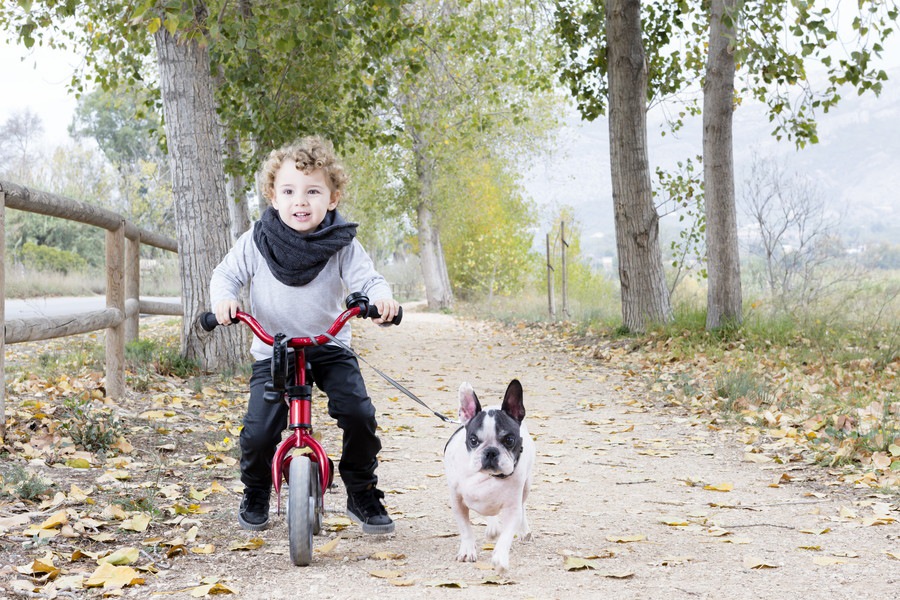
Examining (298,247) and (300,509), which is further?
(298,247)

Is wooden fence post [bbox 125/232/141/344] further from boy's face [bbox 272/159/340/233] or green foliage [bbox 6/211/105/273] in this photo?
green foliage [bbox 6/211/105/273]

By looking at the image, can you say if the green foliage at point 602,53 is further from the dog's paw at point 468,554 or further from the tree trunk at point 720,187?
the dog's paw at point 468,554

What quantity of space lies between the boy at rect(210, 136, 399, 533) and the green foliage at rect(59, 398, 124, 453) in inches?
78.7

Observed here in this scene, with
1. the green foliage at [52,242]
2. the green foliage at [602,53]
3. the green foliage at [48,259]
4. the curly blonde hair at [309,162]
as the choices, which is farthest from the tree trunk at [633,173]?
the green foliage at [52,242]

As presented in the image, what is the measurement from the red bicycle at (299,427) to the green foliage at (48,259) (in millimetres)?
29649

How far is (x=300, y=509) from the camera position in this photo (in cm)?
369

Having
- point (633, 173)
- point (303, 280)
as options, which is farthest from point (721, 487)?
point (633, 173)

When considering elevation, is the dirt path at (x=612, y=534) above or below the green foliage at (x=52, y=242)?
below

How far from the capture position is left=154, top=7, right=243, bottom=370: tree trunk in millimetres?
9188

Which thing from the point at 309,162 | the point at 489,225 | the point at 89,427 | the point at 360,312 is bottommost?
the point at 89,427

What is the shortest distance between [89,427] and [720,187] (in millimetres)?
8611

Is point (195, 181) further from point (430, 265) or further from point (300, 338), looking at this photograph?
point (430, 265)

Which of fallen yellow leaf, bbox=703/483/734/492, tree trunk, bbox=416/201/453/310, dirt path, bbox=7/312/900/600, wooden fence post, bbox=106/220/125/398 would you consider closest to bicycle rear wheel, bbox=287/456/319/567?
dirt path, bbox=7/312/900/600

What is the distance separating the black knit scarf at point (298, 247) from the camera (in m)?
4.08
